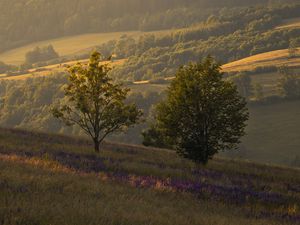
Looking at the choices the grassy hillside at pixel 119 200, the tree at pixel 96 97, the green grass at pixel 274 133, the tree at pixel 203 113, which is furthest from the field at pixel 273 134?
the grassy hillside at pixel 119 200

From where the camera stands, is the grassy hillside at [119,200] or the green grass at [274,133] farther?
the green grass at [274,133]

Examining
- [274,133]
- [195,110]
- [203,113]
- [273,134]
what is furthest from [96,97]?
[274,133]

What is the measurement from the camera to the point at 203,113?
22312 millimetres

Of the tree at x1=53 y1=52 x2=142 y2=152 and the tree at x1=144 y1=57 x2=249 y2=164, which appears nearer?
the tree at x1=144 y1=57 x2=249 y2=164

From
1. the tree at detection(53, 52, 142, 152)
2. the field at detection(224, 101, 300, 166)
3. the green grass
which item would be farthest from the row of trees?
the green grass

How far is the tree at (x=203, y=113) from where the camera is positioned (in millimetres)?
22250

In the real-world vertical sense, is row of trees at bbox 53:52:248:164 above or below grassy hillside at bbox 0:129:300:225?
above

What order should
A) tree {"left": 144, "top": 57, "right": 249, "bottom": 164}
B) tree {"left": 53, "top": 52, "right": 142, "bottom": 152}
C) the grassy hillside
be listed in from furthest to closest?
tree {"left": 53, "top": 52, "right": 142, "bottom": 152} < tree {"left": 144, "top": 57, "right": 249, "bottom": 164} < the grassy hillside

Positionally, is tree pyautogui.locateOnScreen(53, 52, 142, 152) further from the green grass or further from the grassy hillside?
the green grass

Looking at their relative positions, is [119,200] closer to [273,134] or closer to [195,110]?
[195,110]

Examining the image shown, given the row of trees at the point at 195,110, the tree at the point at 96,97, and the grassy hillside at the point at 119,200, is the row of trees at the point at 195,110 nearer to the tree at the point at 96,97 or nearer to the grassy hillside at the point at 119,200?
the tree at the point at 96,97

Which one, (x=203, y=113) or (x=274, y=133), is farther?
(x=274, y=133)

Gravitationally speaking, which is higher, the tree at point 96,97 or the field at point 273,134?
the tree at point 96,97

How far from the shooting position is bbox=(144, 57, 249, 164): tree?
2225cm
